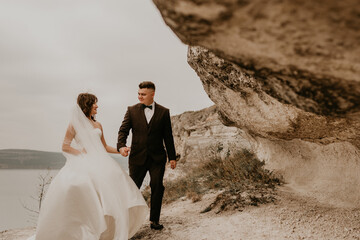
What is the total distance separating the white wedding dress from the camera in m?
3.25

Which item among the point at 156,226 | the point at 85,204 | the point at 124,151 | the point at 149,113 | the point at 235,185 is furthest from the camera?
the point at 235,185

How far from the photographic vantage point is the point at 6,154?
14262cm

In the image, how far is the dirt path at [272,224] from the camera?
3.45m

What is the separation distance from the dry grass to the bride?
70.2 inches

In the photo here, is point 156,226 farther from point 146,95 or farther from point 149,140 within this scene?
point 146,95

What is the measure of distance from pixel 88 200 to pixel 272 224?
252 centimetres

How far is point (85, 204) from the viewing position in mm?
3326

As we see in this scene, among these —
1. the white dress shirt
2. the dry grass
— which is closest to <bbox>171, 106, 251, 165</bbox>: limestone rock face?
the dry grass

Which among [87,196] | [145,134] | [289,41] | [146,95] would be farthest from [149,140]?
[289,41]

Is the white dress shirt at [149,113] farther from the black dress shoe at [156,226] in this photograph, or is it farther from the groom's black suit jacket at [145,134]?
the black dress shoe at [156,226]

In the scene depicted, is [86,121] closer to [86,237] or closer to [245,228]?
[86,237]

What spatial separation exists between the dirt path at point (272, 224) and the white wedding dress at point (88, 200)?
30.0 inches

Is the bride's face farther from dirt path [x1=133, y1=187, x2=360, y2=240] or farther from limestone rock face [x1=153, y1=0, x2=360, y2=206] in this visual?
limestone rock face [x1=153, y1=0, x2=360, y2=206]

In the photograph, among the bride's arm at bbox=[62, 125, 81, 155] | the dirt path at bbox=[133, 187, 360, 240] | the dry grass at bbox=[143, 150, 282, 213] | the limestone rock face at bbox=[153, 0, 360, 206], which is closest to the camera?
the limestone rock face at bbox=[153, 0, 360, 206]
